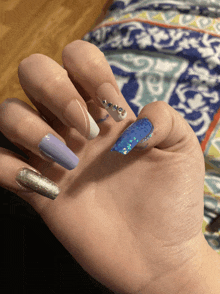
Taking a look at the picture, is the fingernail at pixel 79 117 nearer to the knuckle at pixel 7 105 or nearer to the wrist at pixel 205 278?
the knuckle at pixel 7 105

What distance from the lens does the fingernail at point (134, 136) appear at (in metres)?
0.40

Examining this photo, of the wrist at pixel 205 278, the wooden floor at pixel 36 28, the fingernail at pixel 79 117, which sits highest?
the wooden floor at pixel 36 28

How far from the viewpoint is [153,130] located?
0.42 metres

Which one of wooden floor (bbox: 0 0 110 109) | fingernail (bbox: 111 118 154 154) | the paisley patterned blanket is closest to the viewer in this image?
fingernail (bbox: 111 118 154 154)

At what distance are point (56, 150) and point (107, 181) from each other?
132mm

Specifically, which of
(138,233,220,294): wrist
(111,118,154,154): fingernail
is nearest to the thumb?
(111,118,154,154): fingernail

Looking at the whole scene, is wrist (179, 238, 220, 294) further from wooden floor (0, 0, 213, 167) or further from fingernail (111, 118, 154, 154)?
wooden floor (0, 0, 213, 167)

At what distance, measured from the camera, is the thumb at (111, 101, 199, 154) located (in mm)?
406

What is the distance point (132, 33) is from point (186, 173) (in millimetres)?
501

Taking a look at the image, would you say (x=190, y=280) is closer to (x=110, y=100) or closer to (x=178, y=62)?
(x=110, y=100)

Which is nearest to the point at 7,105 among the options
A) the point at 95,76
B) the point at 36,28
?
the point at 95,76

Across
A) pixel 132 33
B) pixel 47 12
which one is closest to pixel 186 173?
pixel 132 33

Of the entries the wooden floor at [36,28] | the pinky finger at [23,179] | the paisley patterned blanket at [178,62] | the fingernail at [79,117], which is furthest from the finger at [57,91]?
the wooden floor at [36,28]

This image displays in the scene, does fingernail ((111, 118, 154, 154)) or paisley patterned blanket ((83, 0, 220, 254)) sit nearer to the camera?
fingernail ((111, 118, 154, 154))
